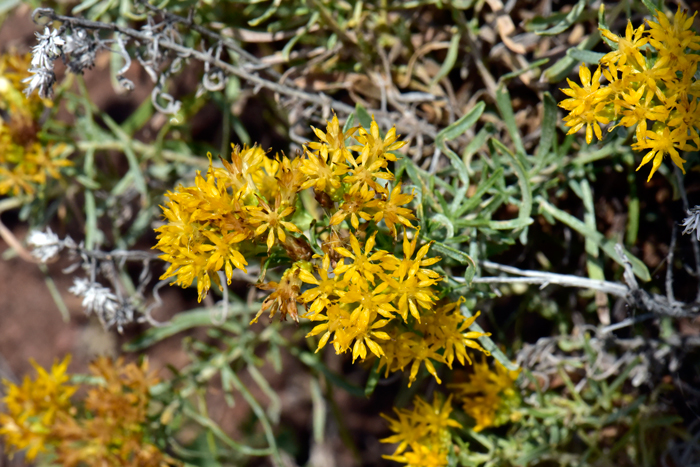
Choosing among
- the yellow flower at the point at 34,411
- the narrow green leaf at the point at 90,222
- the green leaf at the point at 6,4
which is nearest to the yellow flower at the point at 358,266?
the narrow green leaf at the point at 90,222

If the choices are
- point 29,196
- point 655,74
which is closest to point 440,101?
point 655,74

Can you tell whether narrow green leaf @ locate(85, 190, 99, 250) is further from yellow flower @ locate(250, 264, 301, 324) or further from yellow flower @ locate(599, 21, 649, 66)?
yellow flower @ locate(599, 21, 649, 66)

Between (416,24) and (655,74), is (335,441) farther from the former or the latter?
(655,74)

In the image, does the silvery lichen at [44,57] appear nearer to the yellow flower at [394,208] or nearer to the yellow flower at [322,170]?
the yellow flower at [322,170]

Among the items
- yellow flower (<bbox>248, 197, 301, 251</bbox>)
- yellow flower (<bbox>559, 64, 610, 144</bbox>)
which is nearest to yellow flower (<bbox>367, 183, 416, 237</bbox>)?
yellow flower (<bbox>248, 197, 301, 251</bbox>)

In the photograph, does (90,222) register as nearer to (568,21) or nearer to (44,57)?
(44,57)

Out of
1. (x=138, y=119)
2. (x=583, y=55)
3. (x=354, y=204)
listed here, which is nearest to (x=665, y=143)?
(x=583, y=55)

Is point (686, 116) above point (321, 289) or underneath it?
above
